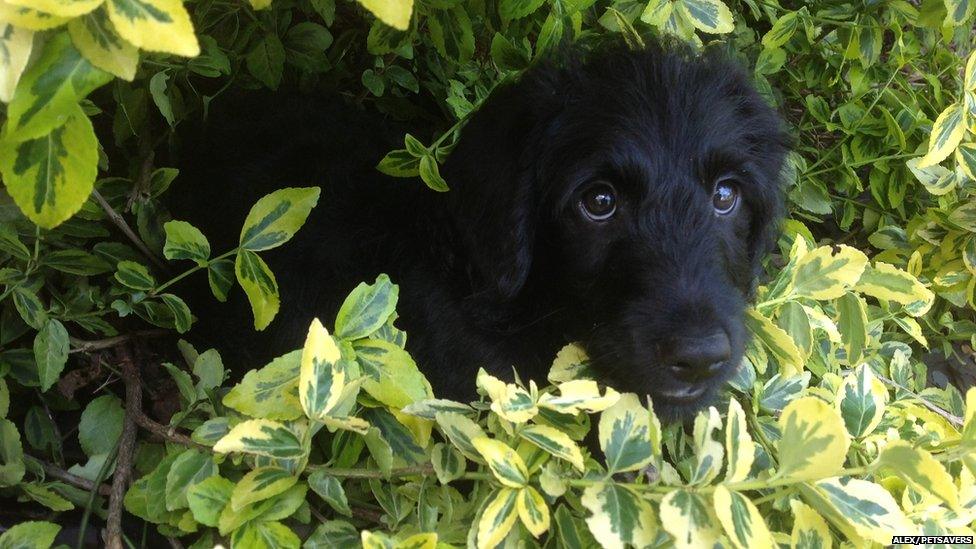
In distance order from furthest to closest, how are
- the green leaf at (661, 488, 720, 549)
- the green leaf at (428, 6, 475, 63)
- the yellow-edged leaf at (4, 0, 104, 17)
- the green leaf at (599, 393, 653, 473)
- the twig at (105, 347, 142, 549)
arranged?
the green leaf at (428, 6, 475, 63)
the twig at (105, 347, 142, 549)
the green leaf at (599, 393, 653, 473)
the green leaf at (661, 488, 720, 549)
the yellow-edged leaf at (4, 0, 104, 17)

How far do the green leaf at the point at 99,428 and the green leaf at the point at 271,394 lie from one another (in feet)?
2.14

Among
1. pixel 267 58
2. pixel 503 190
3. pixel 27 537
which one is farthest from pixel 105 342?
pixel 503 190

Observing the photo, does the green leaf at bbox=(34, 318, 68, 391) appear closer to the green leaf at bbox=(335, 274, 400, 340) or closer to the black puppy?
the black puppy

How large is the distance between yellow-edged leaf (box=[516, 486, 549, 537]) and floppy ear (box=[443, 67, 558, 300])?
2.16 ft

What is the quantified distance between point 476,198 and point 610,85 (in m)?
0.38

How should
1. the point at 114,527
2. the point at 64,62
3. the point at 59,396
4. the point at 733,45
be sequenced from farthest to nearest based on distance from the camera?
1. the point at 733,45
2. the point at 59,396
3. the point at 114,527
4. the point at 64,62

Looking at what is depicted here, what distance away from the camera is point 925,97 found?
2.43 metres

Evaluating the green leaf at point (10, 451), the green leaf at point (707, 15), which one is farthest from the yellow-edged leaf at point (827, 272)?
the green leaf at point (10, 451)

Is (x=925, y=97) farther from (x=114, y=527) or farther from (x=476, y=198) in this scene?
(x=114, y=527)

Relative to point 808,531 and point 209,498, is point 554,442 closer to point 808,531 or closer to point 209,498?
point 808,531

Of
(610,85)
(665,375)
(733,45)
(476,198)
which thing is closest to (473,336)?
(476,198)

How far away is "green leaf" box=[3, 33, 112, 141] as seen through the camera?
74cm

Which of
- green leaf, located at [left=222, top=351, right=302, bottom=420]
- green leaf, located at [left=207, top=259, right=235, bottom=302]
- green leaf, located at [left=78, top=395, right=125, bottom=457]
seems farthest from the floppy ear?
green leaf, located at [left=78, top=395, right=125, bottom=457]

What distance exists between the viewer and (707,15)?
1.61 metres
